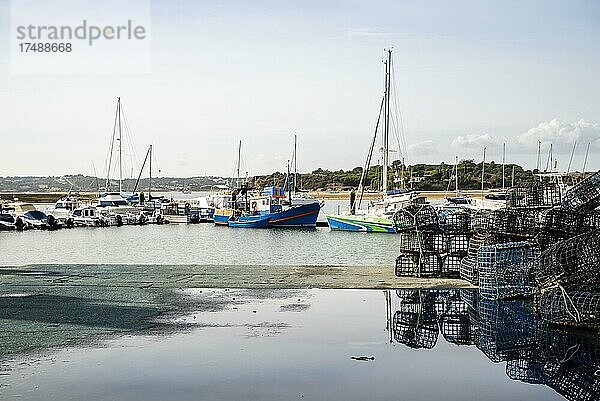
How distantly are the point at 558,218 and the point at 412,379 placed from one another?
6052 mm

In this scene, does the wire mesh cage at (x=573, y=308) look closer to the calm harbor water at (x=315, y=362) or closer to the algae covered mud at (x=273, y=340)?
the algae covered mud at (x=273, y=340)

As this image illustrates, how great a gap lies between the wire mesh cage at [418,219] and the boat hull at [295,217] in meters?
40.1

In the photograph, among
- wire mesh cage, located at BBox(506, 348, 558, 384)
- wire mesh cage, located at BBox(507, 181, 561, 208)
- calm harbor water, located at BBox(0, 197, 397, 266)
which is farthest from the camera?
calm harbor water, located at BBox(0, 197, 397, 266)

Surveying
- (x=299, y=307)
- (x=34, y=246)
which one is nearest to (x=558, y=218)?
(x=299, y=307)

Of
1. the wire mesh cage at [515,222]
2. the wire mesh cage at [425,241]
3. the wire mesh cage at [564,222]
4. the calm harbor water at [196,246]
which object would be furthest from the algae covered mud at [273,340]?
the calm harbor water at [196,246]

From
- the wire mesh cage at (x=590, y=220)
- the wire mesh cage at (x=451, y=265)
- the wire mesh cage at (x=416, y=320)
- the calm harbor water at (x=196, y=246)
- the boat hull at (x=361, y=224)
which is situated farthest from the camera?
the boat hull at (x=361, y=224)

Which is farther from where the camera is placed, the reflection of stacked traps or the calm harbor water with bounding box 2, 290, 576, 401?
the reflection of stacked traps

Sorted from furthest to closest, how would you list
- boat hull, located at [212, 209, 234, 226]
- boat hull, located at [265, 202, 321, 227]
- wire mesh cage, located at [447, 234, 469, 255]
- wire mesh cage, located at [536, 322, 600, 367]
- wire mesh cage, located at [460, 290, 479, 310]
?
boat hull, located at [212, 209, 234, 226], boat hull, located at [265, 202, 321, 227], wire mesh cage, located at [447, 234, 469, 255], wire mesh cage, located at [460, 290, 479, 310], wire mesh cage, located at [536, 322, 600, 367]

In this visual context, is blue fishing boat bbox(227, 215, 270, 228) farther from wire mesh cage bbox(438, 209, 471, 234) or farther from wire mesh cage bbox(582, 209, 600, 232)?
wire mesh cage bbox(582, 209, 600, 232)

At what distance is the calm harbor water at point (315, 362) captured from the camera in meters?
7.22

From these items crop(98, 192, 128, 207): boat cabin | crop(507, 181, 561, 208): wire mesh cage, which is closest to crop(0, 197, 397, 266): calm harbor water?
crop(98, 192, 128, 207): boat cabin

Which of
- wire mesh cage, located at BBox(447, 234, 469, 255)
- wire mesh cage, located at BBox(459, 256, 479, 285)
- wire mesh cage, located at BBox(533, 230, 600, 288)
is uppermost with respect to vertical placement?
wire mesh cage, located at BBox(533, 230, 600, 288)

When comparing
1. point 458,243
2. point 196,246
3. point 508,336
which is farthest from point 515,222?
point 196,246

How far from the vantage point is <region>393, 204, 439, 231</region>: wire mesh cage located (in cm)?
1583
